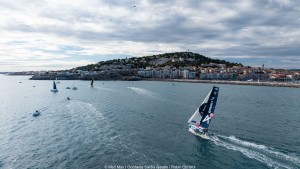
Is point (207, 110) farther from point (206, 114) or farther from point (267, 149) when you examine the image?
point (267, 149)

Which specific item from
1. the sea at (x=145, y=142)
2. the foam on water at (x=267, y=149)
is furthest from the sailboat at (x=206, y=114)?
the foam on water at (x=267, y=149)

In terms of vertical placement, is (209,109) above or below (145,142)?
above

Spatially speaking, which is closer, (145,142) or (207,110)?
(145,142)

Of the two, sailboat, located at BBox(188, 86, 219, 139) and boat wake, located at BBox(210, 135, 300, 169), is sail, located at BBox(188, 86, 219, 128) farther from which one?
boat wake, located at BBox(210, 135, 300, 169)

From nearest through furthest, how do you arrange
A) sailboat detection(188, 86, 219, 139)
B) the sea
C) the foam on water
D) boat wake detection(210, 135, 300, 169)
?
boat wake detection(210, 135, 300, 169), the sea, the foam on water, sailboat detection(188, 86, 219, 139)

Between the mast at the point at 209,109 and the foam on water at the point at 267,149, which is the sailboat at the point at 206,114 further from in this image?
the foam on water at the point at 267,149

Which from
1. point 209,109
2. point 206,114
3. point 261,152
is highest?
point 209,109

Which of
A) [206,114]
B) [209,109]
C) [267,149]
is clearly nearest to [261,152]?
[267,149]

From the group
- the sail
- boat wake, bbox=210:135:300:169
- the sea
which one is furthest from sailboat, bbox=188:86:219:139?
boat wake, bbox=210:135:300:169
